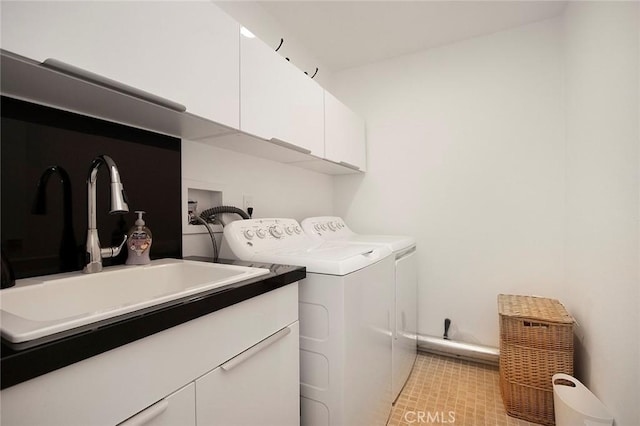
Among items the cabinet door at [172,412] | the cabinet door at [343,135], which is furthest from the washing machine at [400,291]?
the cabinet door at [172,412]

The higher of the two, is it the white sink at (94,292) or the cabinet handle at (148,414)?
the white sink at (94,292)

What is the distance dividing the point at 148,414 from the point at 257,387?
1.20 feet

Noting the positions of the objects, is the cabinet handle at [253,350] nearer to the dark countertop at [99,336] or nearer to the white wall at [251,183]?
the dark countertop at [99,336]

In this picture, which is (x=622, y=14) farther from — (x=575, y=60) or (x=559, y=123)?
(x=559, y=123)

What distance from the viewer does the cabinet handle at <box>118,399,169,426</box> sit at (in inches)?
22.3

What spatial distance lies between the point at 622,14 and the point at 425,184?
1.33 m

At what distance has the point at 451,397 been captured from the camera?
1.73m

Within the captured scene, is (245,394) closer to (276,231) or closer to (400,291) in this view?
(276,231)

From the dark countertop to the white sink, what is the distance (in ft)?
0.06

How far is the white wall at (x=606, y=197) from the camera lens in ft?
3.50

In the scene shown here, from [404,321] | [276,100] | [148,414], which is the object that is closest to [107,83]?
[276,100]

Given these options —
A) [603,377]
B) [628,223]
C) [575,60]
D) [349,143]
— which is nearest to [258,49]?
[349,143]

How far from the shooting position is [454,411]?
160cm

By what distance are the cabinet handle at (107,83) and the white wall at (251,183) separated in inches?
18.5
